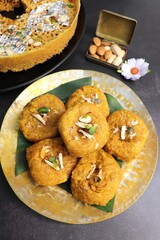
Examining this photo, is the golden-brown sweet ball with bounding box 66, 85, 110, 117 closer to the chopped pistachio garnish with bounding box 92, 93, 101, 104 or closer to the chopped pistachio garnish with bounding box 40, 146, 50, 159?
the chopped pistachio garnish with bounding box 92, 93, 101, 104

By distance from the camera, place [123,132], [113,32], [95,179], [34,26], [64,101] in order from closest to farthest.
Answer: [95,179] → [123,132] → [64,101] → [34,26] → [113,32]

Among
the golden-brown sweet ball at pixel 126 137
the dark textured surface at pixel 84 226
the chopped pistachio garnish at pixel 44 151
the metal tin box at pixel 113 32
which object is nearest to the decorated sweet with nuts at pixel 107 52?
the metal tin box at pixel 113 32

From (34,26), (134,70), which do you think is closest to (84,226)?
(134,70)

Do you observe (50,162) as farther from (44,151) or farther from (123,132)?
(123,132)

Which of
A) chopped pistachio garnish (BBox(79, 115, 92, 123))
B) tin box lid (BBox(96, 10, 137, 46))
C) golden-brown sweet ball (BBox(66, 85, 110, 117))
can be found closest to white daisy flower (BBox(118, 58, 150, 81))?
tin box lid (BBox(96, 10, 137, 46))

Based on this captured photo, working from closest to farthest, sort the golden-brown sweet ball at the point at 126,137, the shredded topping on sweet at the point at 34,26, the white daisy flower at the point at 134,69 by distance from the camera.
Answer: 1. the golden-brown sweet ball at the point at 126,137
2. the shredded topping on sweet at the point at 34,26
3. the white daisy flower at the point at 134,69

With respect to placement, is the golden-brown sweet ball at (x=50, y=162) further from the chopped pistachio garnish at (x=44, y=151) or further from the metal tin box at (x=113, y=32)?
the metal tin box at (x=113, y=32)
